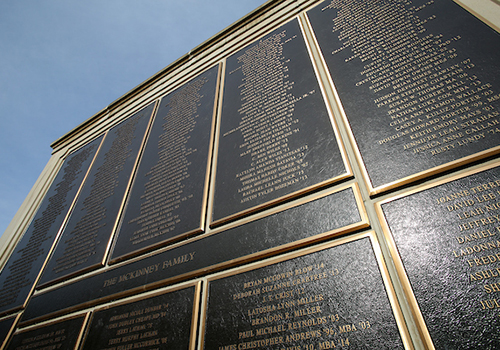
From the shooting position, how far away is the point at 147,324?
2.54m

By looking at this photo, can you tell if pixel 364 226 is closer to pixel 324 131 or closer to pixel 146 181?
pixel 324 131

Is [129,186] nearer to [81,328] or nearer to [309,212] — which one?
[81,328]

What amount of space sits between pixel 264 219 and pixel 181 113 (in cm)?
323

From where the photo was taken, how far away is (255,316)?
2.04 meters

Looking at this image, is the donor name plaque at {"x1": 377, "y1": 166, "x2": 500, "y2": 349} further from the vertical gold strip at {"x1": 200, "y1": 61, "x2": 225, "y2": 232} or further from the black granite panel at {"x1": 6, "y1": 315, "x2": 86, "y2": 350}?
the black granite panel at {"x1": 6, "y1": 315, "x2": 86, "y2": 350}

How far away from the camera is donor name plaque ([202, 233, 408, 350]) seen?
1.67 m

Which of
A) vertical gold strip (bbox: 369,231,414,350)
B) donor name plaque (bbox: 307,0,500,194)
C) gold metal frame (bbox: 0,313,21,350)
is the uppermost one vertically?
donor name plaque (bbox: 307,0,500,194)

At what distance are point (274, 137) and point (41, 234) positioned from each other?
5005 mm

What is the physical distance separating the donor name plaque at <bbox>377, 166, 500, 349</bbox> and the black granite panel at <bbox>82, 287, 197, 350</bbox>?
1.76m

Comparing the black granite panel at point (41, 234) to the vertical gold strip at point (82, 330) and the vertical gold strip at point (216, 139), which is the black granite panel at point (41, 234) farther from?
the vertical gold strip at point (216, 139)

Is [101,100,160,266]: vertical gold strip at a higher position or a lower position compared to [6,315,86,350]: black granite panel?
higher

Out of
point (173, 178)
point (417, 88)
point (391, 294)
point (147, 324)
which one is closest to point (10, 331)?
point (147, 324)

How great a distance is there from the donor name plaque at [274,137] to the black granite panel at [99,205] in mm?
2032

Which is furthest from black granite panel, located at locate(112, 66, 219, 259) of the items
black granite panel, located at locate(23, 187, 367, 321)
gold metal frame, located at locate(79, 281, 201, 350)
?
gold metal frame, located at locate(79, 281, 201, 350)
